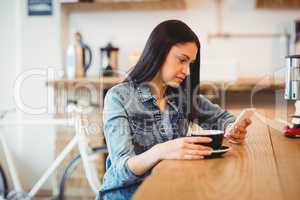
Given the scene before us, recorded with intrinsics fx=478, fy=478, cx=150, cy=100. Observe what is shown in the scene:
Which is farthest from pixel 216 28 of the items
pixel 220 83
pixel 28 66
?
pixel 28 66

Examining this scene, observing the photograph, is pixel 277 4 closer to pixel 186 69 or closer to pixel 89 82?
pixel 89 82

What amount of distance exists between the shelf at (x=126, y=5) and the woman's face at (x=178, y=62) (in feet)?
6.68

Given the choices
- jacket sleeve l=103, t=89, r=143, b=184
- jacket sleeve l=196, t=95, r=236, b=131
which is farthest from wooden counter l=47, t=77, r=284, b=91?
jacket sleeve l=103, t=89, r=143, b=184

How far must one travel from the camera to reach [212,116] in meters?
1.82

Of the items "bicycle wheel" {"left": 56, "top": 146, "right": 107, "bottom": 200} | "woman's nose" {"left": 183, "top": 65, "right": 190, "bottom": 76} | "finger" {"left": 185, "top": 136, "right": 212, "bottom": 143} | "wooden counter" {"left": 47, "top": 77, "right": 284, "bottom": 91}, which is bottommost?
"bicycle wheel" {"left": 56, "top": 146, "right": 107, "bottom": 200}

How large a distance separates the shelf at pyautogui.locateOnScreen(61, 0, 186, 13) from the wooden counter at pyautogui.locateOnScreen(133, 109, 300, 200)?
2.27 metres

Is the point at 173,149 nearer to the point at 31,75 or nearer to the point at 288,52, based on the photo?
the point at 288,52

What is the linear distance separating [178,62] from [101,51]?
2.19 meters

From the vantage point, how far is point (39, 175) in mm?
3922

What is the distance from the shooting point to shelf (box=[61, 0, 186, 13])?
11.6ft

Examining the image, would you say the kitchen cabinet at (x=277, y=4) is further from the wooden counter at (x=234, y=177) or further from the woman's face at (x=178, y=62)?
the wooden counter at (x=234, y=177)

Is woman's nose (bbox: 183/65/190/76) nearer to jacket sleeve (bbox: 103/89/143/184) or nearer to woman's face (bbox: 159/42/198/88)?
woman's face (bbox: 159/42/198/88)

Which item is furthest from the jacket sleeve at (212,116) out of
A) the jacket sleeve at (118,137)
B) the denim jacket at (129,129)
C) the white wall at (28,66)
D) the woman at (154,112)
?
the white wall at (28,66)

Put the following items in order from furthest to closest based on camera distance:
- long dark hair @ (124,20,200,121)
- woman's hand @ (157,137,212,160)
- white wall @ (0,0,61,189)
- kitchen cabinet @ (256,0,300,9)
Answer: white wall @ (0,0,61,189), kitchen cabinet @ (256,0,300,9), long dark hair @ (124,20,200,121), woman's hand @ (157,137,212,160)
